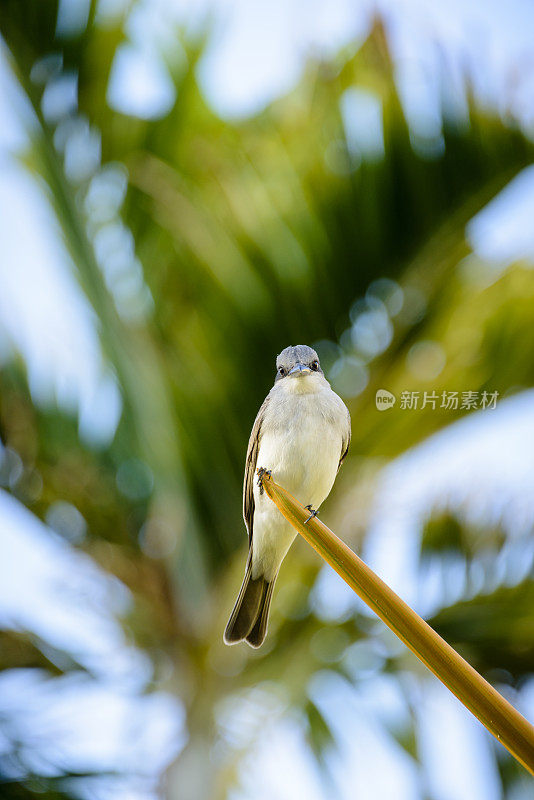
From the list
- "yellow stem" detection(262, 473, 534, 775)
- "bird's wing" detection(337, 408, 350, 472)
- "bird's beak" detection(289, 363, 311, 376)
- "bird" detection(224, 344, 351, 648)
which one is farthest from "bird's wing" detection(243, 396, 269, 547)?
"yellow stem" detection(262, 473, 534, 775)

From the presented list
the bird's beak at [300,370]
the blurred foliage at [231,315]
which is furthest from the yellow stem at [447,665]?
the blurred foliage at [231,315]

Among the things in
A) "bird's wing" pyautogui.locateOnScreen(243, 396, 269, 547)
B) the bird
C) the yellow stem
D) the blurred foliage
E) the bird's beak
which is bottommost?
the yellow stem

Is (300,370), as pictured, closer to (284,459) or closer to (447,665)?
(284,459)

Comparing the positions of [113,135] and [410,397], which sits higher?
[113,135]

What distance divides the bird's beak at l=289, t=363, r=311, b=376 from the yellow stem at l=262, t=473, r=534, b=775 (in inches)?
14.6

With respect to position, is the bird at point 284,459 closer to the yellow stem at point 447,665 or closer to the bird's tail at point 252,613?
the bird's tail at point 252,613

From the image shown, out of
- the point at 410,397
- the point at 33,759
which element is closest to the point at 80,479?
the point at 33,759

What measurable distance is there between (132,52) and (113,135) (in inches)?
6.9

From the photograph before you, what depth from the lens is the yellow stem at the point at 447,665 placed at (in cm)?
37

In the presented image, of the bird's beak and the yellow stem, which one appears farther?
the bird's beak

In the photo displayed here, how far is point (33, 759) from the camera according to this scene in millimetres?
1767

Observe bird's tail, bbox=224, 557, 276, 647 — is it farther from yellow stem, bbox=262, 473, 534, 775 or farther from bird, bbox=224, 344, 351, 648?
yellow stem, bbox=262, 473, 534, 775

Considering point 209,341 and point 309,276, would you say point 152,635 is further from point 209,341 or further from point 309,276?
point 309,276

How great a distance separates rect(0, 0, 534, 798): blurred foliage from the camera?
3.99ft
